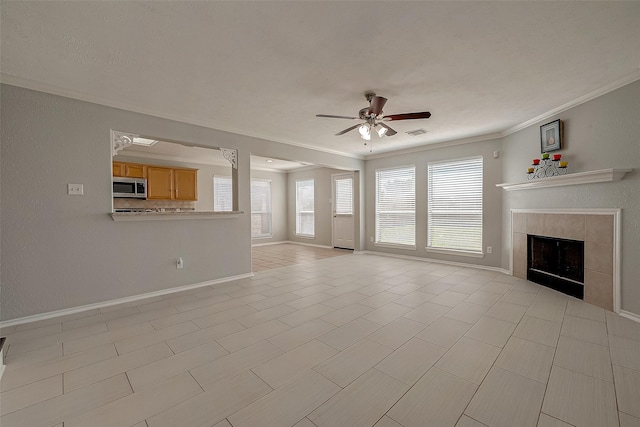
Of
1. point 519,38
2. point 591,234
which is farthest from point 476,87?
point 591,234

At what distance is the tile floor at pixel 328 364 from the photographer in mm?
1543

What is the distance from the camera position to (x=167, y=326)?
271cm

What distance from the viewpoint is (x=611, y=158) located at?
10.2 feet

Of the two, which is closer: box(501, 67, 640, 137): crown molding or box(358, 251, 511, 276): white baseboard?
box(501, 67, 640, 137): crown molding

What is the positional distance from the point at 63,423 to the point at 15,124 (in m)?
2.94

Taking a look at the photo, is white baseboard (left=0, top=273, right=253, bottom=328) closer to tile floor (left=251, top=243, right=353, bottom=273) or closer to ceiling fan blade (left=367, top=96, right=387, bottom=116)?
tile floor (left=251, top=243, right=353, bottom=273)

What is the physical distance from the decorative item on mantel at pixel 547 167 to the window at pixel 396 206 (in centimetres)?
228

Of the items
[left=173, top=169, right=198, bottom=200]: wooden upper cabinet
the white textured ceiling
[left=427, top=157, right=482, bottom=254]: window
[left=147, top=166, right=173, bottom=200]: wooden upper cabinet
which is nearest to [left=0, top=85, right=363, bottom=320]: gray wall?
the white textured ceiling

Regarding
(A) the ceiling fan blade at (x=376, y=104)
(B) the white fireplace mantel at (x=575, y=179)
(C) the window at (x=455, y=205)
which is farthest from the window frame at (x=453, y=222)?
(A) the ceiling fan blade at (x=376, y=104)

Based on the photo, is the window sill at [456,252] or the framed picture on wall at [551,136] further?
the window sill at [456,252]

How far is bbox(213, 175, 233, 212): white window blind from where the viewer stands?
25.1 feet

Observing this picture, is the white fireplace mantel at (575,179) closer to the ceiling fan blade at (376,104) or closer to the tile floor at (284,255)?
the ceiling fan blade at (376,104)

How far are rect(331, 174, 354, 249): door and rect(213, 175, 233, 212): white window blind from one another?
3003mm

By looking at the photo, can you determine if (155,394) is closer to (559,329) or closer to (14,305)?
(14,305)
